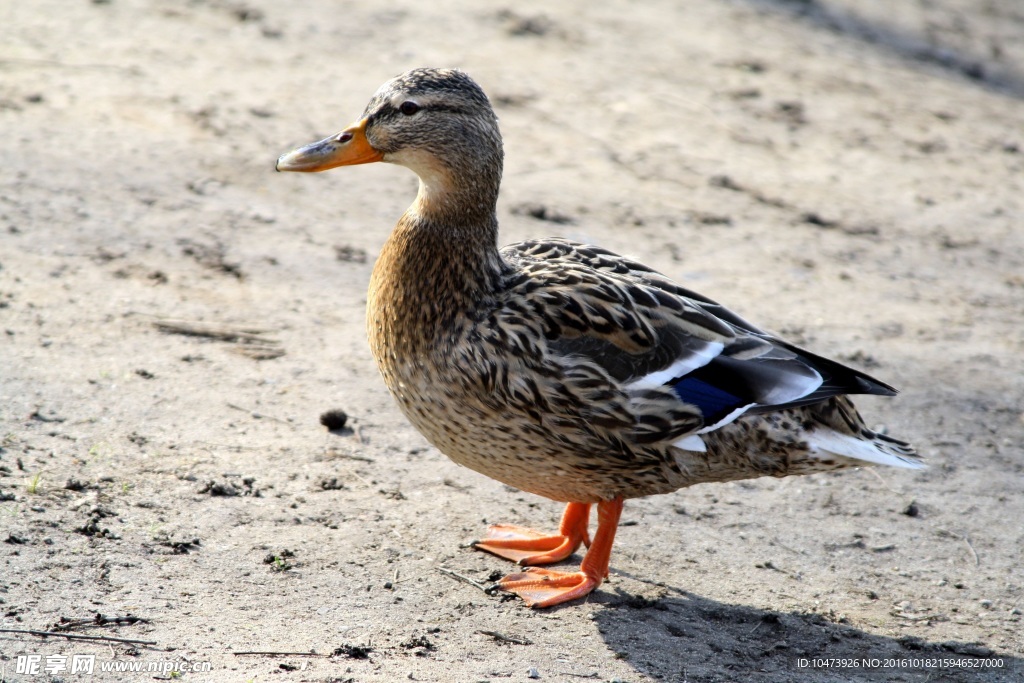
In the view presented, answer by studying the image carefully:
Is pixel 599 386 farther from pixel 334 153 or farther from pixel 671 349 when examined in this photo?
pixel 334 153

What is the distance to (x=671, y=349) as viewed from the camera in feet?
13.9

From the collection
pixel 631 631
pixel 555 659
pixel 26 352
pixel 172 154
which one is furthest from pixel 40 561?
pixel 172 154

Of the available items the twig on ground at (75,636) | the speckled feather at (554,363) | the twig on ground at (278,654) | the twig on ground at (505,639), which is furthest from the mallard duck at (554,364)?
the twig on ground at (75,636)

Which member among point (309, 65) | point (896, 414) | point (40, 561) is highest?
point (309, 65)

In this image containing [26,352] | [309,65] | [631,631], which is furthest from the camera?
[309,65]

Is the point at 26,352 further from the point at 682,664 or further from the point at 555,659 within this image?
the point at 682,664

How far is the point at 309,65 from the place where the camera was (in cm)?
830

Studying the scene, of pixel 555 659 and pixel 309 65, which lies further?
pixel 309 65

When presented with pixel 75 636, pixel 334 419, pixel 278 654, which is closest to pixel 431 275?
pixel 334 419

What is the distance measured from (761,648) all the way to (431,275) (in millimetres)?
1813

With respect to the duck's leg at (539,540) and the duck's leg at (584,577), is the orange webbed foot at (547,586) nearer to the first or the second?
the duck's leg at (584,577)

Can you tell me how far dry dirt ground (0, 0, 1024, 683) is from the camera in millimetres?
3990

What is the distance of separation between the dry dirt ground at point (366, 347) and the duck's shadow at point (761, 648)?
0.02 metres

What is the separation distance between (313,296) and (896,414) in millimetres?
3042
